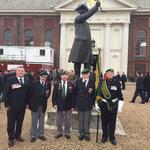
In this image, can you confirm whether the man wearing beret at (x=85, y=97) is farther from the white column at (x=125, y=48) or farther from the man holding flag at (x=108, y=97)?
A: the white column at (x=125, y=48)

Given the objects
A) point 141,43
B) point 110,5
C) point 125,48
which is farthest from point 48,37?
point 141,43

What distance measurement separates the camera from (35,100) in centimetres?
862

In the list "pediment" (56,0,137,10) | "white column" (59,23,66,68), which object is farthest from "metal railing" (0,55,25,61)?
"pediment" (56,0,137,10)

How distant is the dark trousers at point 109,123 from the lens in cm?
886

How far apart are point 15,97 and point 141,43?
4056 centimetres

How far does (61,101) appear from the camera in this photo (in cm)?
891

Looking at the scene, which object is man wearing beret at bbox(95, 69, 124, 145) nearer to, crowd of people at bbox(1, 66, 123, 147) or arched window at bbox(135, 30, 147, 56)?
crowd of people at bbox(1, 66, 123, 147)

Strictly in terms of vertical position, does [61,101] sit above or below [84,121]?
above

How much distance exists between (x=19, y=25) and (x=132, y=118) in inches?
1514

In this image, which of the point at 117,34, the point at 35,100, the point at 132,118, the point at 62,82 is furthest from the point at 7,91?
the point at 117,34

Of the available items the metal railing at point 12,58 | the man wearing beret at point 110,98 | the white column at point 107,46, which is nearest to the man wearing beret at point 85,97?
the man wearing beret at point 110,98

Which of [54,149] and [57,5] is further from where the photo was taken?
[57,5]

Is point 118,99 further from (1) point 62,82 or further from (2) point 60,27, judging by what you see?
(2) point 60,27

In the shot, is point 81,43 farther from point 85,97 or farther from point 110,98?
point 110,98
